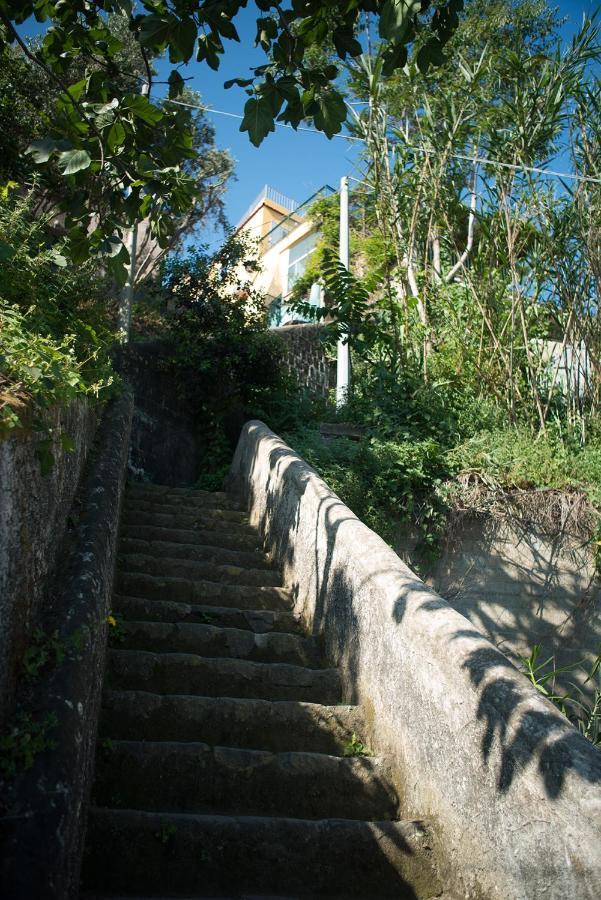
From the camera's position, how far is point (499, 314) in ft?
26.5

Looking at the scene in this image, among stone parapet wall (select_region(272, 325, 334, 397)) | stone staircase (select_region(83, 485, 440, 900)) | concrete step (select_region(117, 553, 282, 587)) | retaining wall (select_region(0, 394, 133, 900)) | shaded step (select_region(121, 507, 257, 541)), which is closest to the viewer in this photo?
retaining wall (select_region(0, 394, 133, 900))

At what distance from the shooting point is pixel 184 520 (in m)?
6.09

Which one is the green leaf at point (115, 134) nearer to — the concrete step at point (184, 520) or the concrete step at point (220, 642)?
the concrete step at point (220, 642)

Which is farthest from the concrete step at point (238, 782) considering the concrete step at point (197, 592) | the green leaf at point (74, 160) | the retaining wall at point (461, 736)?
the green leaf at point (74, 160)

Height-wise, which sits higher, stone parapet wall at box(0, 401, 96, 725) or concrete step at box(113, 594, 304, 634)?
stone parapet wall at box(0, 401, 96, 725)

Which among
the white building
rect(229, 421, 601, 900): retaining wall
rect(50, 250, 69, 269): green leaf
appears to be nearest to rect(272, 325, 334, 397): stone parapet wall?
the white building

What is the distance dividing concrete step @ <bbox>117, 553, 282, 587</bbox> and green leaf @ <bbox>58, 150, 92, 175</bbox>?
2848mm

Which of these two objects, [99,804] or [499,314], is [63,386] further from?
[499,314]

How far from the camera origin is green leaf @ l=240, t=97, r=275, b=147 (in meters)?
2.62

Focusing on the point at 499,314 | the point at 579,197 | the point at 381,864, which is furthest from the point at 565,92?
the point at 381,864

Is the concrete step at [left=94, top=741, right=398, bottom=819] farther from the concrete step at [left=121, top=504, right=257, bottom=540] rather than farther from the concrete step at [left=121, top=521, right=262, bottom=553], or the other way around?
the concrete step at [left=121, top=504, right=257, bottom=540]

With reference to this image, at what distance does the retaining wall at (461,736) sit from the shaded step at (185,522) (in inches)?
76.3

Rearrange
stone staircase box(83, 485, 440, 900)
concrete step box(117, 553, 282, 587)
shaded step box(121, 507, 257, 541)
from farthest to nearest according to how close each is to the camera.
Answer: shaded step box(121, 507, 257, 541)
concrete step box(117, 553, 282, 587)
stone staircase box(83, 485, 440, 900)

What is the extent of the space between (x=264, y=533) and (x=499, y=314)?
13.6ft
